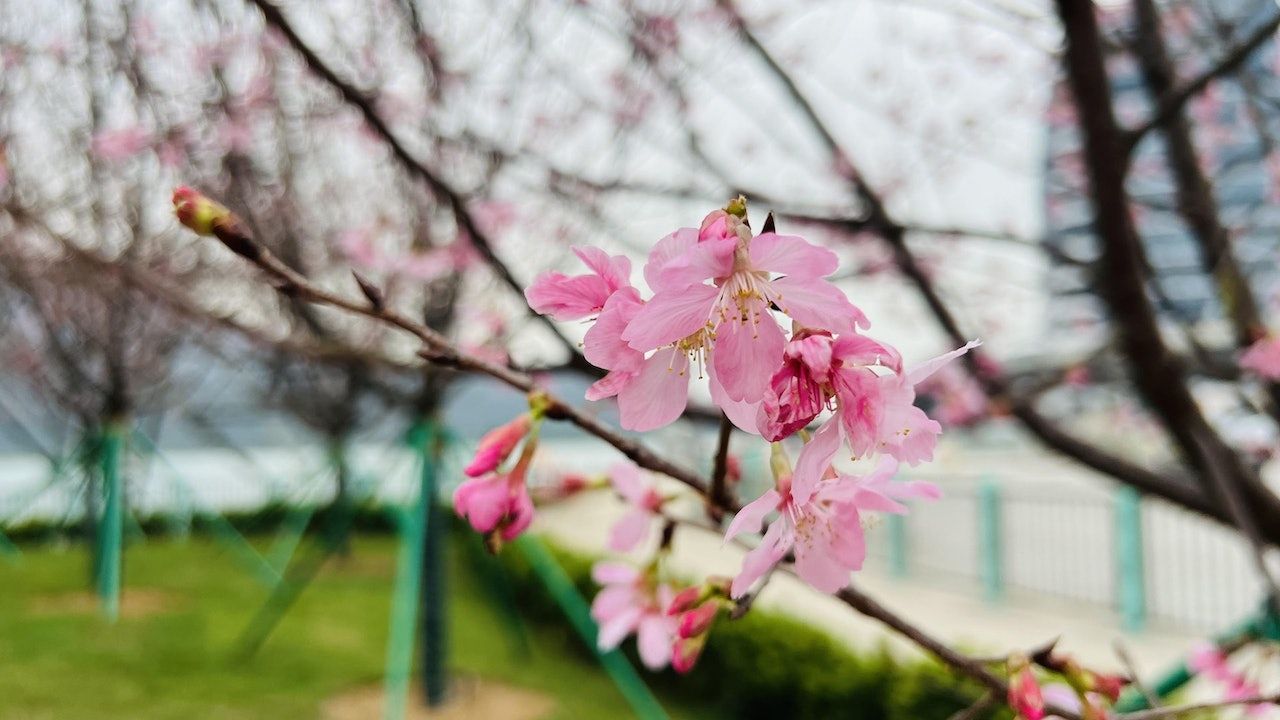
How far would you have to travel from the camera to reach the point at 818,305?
52 cm

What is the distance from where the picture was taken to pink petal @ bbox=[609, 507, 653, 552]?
96 centimetres

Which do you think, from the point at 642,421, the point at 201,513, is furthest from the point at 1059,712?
the point at 201,513

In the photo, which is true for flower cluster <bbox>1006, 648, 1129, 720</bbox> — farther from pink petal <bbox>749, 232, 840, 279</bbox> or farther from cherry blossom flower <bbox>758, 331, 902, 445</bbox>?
pink petal <bbox>749, 232, 840, 279</bbox>

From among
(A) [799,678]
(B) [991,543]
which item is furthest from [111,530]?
(B) [991,543]

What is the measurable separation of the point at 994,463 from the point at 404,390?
317 inches

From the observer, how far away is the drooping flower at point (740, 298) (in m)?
0.49

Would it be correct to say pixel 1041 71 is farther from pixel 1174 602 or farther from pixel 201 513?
pixel 201 513

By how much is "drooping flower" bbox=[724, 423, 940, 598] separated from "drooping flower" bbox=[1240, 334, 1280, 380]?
1.75 metres

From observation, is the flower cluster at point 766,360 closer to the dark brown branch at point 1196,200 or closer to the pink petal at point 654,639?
the pink petal at point 654,639

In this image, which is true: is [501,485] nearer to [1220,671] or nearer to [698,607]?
[698,607]

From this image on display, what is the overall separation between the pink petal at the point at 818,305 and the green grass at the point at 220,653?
15.3ft

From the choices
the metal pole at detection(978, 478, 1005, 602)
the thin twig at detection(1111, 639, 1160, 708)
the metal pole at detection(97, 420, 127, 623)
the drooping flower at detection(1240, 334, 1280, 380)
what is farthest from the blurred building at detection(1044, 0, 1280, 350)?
the metal pole at detection(97, 420, 127, 623)

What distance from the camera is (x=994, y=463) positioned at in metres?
11.6

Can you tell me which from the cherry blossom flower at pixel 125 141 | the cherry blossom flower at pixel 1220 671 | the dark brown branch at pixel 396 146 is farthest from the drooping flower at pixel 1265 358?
the cherry blossom flower at pixel 125 141
